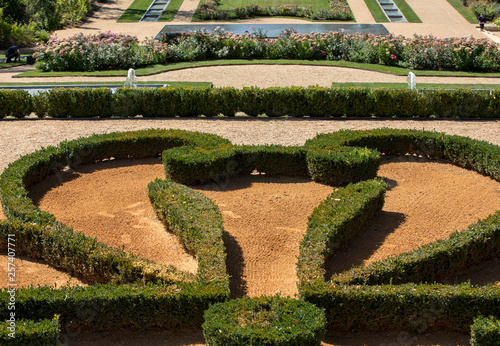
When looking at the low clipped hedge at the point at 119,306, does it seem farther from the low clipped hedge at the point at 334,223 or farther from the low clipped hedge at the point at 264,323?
the low clipped hedge at the point at 334,223

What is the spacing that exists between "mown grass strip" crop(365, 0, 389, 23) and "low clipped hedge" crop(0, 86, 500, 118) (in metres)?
16.9

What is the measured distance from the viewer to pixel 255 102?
1391cm

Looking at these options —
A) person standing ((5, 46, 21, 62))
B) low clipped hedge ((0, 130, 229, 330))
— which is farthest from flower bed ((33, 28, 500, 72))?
low clipped hedge ((0, 130, 229, 330))

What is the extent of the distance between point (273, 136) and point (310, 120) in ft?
5.76

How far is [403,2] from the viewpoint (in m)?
33.1

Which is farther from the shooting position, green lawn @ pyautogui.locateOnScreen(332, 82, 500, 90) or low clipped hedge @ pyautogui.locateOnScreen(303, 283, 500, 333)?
green lawn @ pyautogui.locateOnScreen(332, 82, 500, 90)

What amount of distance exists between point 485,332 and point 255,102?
31.6 ft

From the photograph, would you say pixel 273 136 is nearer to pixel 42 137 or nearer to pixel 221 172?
pixel 221 172

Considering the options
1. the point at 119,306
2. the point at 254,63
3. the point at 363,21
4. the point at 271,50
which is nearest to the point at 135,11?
the point at 363,21

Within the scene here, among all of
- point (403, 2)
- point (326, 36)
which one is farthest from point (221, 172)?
point (403, 2)

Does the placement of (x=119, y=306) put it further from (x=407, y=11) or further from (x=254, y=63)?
(x=407, y=11)

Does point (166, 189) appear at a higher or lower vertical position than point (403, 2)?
lower

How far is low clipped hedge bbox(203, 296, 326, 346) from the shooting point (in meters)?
4.98

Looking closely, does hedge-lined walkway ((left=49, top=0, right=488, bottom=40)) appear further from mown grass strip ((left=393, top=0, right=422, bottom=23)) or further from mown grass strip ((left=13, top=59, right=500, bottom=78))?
mown grass strip ((left=13, top=59, right=500, bottom=78))
